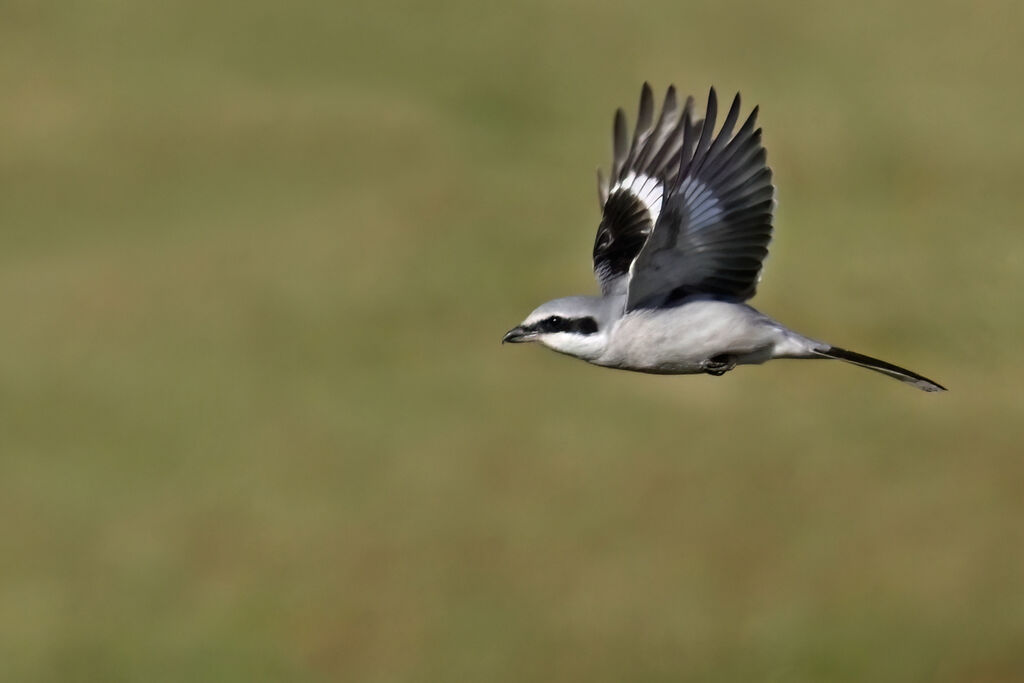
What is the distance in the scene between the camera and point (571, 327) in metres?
8.98

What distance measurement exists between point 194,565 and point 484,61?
1135 cm

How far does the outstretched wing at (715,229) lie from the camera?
356 inches

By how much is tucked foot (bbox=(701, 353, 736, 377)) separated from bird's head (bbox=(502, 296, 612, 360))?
507 millimetres

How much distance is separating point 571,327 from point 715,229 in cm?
86

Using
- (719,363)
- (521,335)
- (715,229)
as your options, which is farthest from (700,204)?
(521,335)

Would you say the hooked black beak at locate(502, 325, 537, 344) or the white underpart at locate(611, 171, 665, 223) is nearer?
the hooked black beak at locate(502, 325, 537, 344)

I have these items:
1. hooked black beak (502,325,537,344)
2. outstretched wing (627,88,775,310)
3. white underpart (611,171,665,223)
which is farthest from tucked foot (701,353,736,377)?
white underpart (611,171,665,223)

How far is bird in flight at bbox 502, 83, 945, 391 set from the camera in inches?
351

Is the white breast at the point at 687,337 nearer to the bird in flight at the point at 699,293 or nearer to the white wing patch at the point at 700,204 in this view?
the bird in flight at the point at 699,293

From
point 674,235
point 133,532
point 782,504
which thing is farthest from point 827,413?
point 674,235

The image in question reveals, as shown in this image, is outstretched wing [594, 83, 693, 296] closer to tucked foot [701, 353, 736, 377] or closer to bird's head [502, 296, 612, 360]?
bird's head [502, 296, 612, 360]

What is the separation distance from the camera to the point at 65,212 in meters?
33.1

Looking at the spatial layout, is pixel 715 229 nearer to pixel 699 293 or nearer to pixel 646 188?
pixel 699 293

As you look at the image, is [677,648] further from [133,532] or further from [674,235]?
[674,235]
